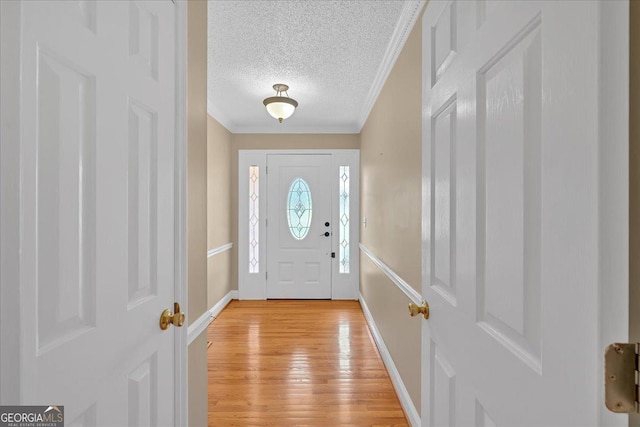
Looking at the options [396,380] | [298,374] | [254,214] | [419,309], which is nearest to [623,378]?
[419,309]

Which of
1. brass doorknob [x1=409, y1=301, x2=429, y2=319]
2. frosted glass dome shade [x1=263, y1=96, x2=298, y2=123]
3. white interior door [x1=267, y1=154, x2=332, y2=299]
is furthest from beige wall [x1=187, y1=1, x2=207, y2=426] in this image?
white interior door [x1=267, y1=154, x2=332, y2=299]

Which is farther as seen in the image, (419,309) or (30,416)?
(419,309)

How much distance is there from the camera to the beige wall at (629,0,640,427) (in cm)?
41

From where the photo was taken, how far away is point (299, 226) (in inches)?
184

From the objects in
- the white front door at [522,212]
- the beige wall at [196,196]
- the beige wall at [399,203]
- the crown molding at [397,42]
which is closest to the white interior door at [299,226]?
the beige wall at [399,203]

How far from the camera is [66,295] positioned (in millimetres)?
677

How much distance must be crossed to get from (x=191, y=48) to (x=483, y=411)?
5.19ft

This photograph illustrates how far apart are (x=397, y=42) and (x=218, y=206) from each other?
2830 mm

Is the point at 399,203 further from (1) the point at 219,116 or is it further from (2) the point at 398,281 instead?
(1) the point at 219,116

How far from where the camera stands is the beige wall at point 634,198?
0.41 metres

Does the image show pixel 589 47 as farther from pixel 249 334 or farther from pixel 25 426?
pixel 249 334

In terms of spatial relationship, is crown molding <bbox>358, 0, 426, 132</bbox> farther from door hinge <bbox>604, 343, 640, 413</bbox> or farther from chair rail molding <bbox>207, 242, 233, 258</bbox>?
chair rail molding <bbox>207, 242, 233, 258</bbox>

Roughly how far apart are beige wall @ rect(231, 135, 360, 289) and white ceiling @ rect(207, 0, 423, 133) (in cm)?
70

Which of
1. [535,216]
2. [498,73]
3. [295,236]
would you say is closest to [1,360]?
Answer: [535,216]
